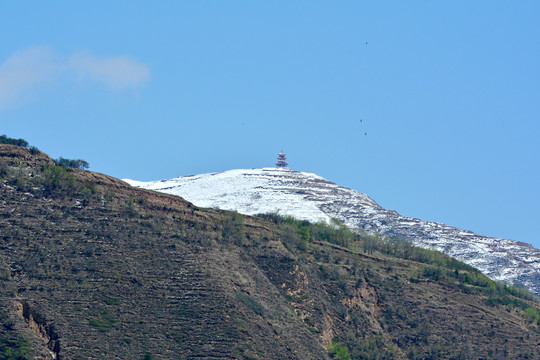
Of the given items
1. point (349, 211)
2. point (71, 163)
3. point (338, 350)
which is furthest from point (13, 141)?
point (349, 211)

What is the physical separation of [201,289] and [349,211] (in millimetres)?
79877

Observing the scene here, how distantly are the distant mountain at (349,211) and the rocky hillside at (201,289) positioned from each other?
3546 centimetres

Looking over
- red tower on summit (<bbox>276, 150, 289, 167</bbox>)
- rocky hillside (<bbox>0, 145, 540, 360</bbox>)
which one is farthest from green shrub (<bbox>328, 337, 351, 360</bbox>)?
red tower on summit (<bbox>276, 150, 289, 167</bbox>)

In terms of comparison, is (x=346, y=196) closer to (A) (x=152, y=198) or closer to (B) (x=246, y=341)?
(A) (x=152, y=198)

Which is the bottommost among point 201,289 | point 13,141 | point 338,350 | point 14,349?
point 14,349

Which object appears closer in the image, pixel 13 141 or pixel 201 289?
pixel 201 289

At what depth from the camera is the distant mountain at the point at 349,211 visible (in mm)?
151250

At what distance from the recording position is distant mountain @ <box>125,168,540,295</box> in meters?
151

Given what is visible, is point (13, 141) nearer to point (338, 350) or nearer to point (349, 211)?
point (338, 350)

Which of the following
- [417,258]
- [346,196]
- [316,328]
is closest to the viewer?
[316,328]

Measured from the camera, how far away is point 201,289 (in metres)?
80.7

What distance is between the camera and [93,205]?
8981 centimetres

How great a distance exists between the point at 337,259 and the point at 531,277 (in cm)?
5764

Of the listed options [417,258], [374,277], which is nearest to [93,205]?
[374,277]
